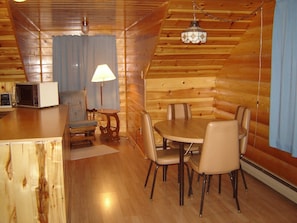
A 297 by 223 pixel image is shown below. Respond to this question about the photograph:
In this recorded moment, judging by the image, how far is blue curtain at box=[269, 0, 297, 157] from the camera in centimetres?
309

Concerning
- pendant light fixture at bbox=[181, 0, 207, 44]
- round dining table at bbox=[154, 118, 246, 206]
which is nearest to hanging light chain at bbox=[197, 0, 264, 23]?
pendant light fixture at bbox=[181, 0, 207, 44]

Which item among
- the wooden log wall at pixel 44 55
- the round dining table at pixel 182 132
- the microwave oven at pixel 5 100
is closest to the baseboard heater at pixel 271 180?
the round dining table at pixel 182 132

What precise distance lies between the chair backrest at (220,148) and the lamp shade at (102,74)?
3.39 meters

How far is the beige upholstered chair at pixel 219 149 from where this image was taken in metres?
2.91

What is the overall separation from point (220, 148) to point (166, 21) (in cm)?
159

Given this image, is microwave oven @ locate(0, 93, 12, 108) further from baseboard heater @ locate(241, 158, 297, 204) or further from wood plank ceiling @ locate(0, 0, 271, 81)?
baseboard heater @ locate(241, 158, 297, 204)

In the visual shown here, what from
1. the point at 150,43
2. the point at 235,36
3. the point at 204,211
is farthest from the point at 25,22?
the point at 204,211

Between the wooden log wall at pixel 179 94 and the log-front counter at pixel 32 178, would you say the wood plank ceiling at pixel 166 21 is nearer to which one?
the wooden log wall at pixel 179 94

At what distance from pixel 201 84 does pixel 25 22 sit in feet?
9.16

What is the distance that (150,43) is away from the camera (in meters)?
4.39

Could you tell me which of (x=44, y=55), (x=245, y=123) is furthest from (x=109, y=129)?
(x=245, y=123)

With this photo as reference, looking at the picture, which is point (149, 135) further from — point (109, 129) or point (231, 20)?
point (109, 129)

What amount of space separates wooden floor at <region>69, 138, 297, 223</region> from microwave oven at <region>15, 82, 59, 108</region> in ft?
3.35

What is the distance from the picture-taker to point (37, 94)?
3.79m
